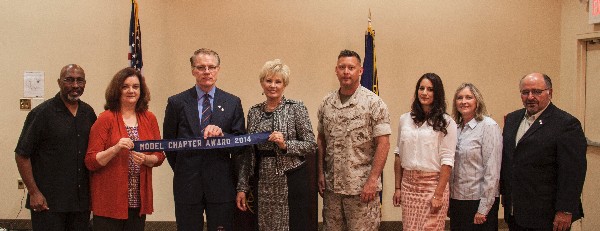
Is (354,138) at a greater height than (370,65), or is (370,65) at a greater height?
(370,65)

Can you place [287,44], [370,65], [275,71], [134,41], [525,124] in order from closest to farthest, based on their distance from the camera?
[275,71], [525,124], [134,41], [370,65], [287,44]

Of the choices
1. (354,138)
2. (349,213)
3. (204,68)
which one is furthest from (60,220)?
(354,138)

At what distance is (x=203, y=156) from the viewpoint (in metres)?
2.93

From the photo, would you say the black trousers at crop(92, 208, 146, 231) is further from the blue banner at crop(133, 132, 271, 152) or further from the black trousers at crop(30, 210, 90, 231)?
the blue banner at crop(133, 132, 271, 152)

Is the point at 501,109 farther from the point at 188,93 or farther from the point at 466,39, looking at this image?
the point at 188,93

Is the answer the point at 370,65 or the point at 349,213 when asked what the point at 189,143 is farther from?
the point at 370,65

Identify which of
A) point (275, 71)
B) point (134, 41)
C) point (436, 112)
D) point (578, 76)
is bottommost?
point (436, 112)

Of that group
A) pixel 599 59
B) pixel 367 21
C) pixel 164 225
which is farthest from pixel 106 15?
pixel 599 59

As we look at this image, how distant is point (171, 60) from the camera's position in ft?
17.3

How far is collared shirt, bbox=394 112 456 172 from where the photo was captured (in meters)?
2.98

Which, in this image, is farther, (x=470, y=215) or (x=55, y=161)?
(x=470, y=215)

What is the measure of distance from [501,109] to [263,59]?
9.40ft

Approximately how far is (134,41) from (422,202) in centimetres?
338

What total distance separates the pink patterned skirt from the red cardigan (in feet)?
5.53
